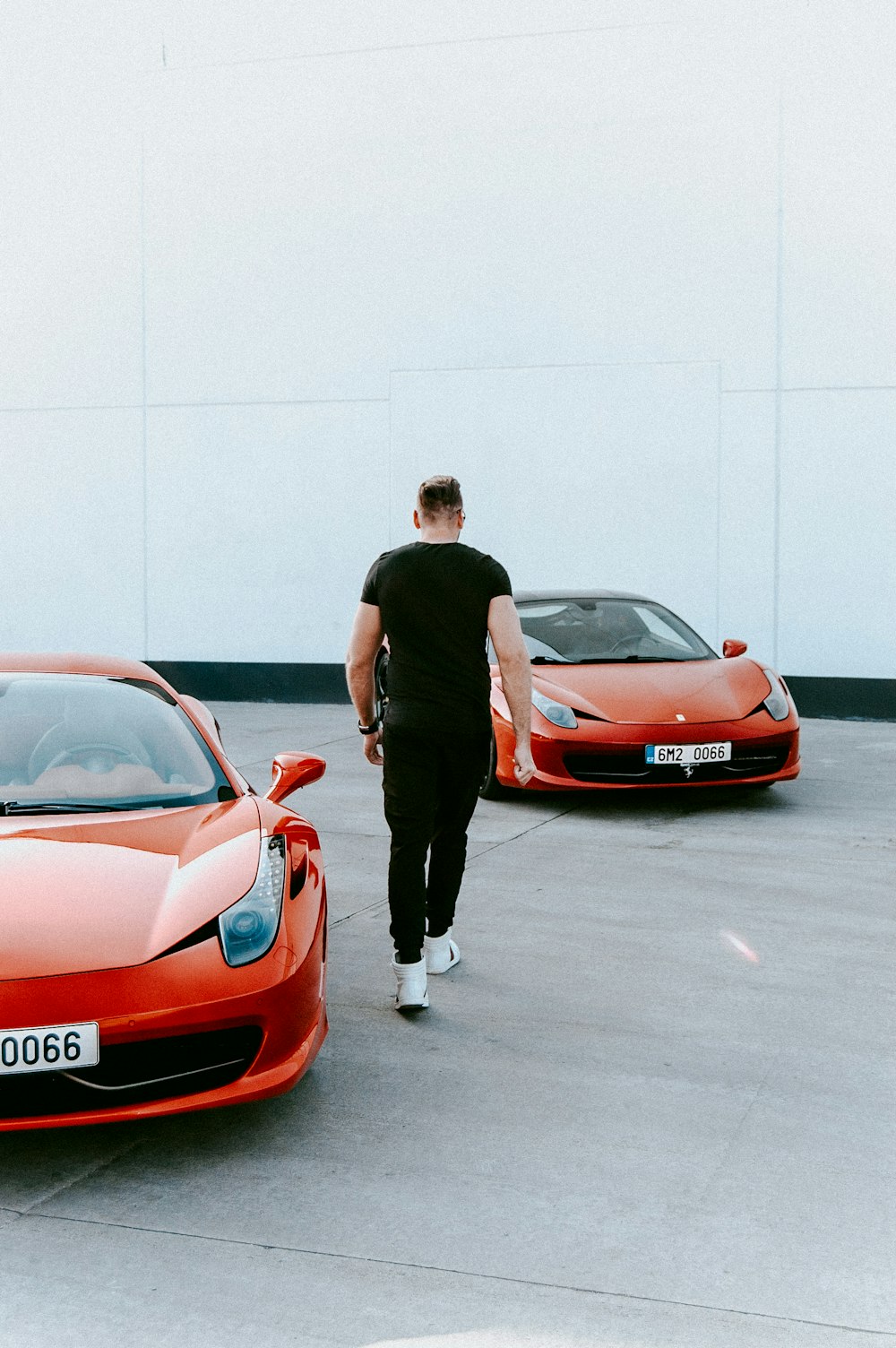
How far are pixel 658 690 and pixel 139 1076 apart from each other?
5157 millimetres

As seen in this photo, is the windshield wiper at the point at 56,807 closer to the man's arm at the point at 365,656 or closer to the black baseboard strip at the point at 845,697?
the man's arm at the point at 365,656

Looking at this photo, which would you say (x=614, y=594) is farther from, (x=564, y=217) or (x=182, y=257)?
(x=182, y=257)

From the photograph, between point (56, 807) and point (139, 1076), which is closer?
point (139, 1076)

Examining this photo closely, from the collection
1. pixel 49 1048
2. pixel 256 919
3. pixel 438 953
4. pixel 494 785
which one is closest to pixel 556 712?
pixel 494 785

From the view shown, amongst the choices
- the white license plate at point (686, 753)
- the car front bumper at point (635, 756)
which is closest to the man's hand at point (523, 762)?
the car front bumper at point (635, 756)

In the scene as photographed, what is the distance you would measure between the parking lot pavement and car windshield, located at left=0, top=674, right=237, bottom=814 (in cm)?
87

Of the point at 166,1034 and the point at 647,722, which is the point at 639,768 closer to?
the point at 647,722

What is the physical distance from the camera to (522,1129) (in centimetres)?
337

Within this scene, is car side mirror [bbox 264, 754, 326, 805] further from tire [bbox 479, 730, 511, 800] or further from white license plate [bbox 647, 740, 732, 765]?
tire [bbox 479, 730, 511, 800]

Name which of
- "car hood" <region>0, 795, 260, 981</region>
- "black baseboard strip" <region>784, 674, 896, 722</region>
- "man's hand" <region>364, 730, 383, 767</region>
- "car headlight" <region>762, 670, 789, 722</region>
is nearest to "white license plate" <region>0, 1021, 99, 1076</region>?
"car hood" <region>0, 795, 260, 981</region>

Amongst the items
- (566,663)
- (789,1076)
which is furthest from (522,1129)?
(566,663)

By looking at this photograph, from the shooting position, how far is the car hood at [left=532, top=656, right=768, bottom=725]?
755 centimetres

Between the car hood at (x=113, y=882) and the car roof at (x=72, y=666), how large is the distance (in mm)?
859

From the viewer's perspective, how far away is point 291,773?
4156mm
